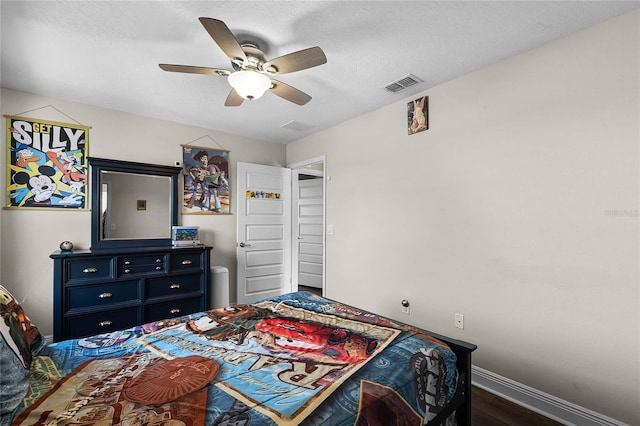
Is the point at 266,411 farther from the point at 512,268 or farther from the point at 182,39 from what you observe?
the point at 182,39

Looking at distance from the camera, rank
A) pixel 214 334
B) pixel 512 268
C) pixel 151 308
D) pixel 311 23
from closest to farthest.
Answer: pixel 214 334 < pixel 311 23 < pixel 512 268 < pixel 151 308

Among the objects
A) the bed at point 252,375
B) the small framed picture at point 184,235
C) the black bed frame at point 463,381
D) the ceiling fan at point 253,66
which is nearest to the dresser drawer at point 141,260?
the small framed picture at point 184,235

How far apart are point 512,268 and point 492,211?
0.45m

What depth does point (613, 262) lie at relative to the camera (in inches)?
68.3

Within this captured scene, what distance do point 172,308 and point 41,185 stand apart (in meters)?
1.76

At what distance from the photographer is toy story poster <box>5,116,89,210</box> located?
2.73 meters

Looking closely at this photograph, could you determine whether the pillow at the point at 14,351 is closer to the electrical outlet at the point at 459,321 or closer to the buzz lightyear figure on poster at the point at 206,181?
the buzz lightyear figure on poster at the point at 206,181

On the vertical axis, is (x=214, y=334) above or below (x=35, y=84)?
below

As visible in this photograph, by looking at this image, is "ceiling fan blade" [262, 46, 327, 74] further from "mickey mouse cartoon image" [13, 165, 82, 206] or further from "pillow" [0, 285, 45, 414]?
"mickey mouse cartoon image" [13, 165, 82, 206]

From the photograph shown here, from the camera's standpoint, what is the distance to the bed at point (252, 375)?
0.94 m

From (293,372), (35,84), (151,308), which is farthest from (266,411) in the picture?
(35,84)

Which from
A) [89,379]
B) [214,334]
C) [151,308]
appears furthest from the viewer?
[151,308]

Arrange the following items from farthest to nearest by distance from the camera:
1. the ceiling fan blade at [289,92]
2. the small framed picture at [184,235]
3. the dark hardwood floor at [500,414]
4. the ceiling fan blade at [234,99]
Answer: the small framed picture at [184,235]
the ceiling fan blade at [234,99]
the ceiling fan blade at [289,92]
the dark hardwood floor at [500,414]

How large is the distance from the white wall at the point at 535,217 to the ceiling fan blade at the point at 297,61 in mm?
1426
